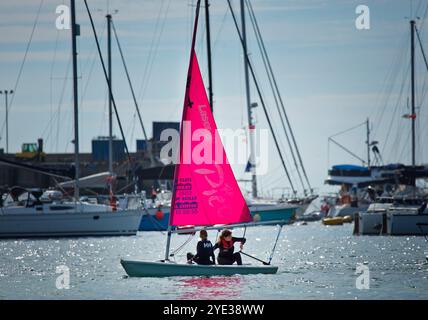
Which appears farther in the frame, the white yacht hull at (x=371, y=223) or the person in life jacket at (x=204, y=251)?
the white yacht hull at (x=371, y=223)

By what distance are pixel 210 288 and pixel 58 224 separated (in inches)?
1371

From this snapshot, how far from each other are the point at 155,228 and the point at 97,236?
14.2 meters

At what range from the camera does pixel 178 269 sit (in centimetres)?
3997

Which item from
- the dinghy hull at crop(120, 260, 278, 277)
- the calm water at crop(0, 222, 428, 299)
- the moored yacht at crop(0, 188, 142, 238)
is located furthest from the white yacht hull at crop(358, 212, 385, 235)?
the dinghy hull at crop(120, 260, 278, 277)

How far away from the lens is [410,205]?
80.8 metres

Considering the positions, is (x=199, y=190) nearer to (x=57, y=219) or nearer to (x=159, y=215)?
(x=57, y=219)

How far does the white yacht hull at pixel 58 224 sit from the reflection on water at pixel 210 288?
32042mm

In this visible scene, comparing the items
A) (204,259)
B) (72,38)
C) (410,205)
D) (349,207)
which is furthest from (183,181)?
(349,207)

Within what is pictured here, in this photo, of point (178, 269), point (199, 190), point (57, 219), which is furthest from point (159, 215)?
point (178, 269)

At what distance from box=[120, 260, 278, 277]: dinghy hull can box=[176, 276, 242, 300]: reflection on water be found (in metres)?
0.22

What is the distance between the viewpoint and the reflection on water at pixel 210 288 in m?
36.6

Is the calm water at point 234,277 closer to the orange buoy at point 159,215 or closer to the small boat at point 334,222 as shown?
the orange buoy at point 159,215

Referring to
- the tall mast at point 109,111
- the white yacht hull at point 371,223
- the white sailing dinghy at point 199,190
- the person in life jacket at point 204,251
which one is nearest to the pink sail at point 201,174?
the white sailing dinghy at point 199,190
